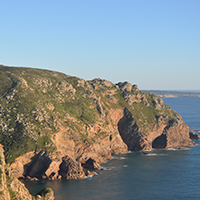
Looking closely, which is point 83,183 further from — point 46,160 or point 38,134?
point 38,134

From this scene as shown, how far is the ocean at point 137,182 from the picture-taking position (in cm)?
12731

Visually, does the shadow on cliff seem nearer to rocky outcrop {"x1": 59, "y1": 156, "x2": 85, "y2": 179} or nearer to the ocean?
rocky outcrop {"x1": 59, "y1": 156, "x2": 85, "y2": 179}

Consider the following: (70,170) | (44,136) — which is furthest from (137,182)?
(44,136)

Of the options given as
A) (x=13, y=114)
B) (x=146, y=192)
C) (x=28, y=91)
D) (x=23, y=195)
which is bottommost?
(x=146, y=192)

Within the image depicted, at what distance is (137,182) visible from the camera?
14450cm

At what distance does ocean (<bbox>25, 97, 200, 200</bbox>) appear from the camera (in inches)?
5012

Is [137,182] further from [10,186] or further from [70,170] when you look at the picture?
[10,186]

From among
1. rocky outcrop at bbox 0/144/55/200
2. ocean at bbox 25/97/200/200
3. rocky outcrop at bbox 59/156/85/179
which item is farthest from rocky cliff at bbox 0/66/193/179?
rocky outcrop at bbox 0/144/55/200

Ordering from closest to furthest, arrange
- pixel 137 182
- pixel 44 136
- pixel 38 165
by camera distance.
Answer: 1. pixel 137 182
2. pixel 38 165
3. pixel 44 136

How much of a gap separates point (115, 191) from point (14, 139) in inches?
2201

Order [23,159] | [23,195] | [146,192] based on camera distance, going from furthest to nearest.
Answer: [23,159], [146,192], [23,195]

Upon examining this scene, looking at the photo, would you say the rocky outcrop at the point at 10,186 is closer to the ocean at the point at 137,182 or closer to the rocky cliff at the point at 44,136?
the ocean at the point at 137,182

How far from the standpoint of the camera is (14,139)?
→ 15762cm

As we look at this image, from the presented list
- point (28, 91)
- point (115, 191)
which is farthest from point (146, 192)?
Answer: point (28, 91)
